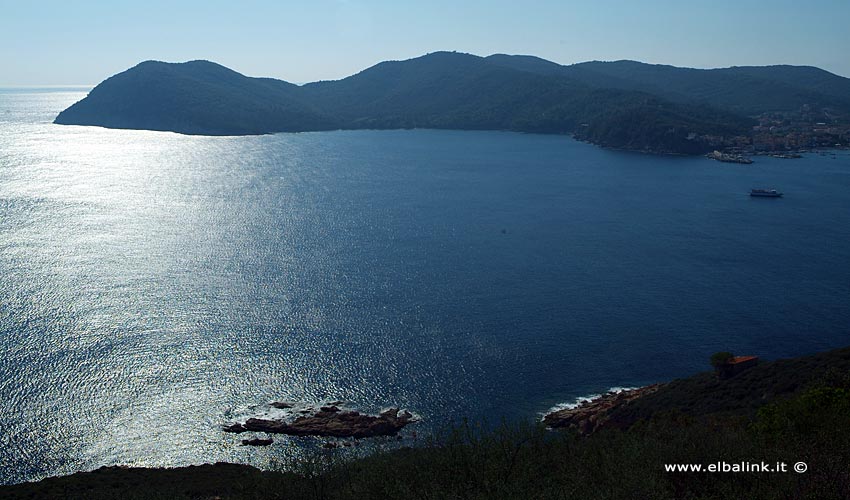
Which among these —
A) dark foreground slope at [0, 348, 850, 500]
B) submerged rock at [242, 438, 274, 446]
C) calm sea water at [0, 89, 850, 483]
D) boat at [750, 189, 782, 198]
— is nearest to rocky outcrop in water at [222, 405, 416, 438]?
submerged rock at [242, 438, 274, 446]

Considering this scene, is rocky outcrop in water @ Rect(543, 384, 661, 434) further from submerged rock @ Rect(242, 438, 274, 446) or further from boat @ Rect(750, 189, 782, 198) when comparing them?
boat @ Rect(750, 189, 782, 198)

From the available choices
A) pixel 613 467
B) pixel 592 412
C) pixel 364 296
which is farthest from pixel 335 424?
pixel 613 467

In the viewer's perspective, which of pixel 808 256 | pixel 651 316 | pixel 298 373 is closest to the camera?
pixel 298 373

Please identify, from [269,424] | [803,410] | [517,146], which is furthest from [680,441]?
[517,146]

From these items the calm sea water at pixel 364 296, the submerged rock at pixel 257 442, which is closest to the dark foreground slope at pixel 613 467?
the submerged rock at pixel 257 442

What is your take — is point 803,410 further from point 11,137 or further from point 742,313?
point 11,137

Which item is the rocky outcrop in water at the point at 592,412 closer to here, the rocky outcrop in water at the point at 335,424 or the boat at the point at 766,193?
the rocky outcrop in water at the point at 335,424
